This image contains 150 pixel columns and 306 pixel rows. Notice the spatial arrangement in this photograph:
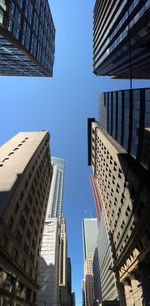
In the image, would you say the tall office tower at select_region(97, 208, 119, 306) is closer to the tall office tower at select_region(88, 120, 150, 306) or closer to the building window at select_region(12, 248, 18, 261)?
the tall office tower at select_region(88, 120, 150, 306)

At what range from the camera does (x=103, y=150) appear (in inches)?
3024

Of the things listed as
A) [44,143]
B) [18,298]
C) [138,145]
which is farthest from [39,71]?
[18,298]

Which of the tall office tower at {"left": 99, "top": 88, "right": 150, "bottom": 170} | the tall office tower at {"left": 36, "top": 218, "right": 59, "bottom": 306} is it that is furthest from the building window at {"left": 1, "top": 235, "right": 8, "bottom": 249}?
the tall office tower at {"left": 36, "top": 218, "right": 59, "bottom": 306}

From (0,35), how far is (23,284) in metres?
39.9

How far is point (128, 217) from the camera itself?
51156 mm

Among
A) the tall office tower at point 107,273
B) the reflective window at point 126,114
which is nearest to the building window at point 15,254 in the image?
the reflective window at point 126,114

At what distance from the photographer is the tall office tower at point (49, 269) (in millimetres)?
101875

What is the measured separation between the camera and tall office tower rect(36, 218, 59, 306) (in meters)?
102

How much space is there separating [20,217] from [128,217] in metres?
20.8

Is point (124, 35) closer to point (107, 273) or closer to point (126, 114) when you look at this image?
point (126, 114)

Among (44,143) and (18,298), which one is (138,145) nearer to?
(18,298)

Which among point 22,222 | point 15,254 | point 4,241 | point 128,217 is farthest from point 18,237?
point 128,217

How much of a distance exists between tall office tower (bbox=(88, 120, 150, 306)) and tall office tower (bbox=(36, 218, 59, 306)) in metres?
48.3

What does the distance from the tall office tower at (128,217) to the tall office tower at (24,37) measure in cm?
2805
